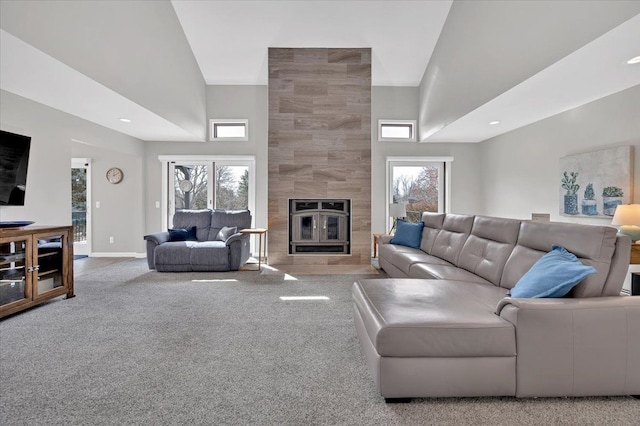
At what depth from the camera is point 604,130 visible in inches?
152

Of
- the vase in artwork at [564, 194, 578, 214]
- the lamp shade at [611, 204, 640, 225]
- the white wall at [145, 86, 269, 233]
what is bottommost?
the lamp shade at [611, 204, 640, 225]

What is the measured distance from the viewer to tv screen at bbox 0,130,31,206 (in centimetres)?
350

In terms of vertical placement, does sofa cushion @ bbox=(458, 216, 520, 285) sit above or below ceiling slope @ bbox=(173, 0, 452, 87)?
below

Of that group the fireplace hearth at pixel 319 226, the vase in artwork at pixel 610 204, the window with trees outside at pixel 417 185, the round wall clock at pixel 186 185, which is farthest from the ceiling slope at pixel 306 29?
the vase in artwork at pixel 610 204

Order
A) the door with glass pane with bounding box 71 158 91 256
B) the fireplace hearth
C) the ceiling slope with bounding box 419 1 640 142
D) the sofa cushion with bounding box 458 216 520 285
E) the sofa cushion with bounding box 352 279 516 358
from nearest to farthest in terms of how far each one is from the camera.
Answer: the sofa cushion with bounding box 352 279 516 358, the ceiling slope with bounding box 419 1 640 142, the sofa cushion with bounding box 458 216 520 285, the fireplace hearth, the door with glass pane with bounding box 71 158 91 256

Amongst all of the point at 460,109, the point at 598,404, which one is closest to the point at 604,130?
the point at 460,109

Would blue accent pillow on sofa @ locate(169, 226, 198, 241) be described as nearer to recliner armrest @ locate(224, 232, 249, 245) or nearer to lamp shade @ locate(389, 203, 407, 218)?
recliner armrest @ locate(224, 232, 249, 245)

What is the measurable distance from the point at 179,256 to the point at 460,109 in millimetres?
4721

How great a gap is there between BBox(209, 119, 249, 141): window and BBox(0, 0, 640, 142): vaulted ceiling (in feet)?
0.84

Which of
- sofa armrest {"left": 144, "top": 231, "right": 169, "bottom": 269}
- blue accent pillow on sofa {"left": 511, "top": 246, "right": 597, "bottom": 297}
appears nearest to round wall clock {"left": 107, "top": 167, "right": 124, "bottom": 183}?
sofa armrest {"left": 144, "top": 231, "right": 169, "bottom": 269}

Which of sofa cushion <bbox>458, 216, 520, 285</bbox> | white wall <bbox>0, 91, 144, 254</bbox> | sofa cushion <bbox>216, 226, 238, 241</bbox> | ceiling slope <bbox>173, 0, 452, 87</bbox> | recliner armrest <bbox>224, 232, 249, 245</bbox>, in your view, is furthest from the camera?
sofa cushion <bbox>216, 226, 238, 241</bbox>

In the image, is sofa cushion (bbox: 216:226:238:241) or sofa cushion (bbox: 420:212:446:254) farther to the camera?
sofa cushion (bbox: 216:226:238:241)

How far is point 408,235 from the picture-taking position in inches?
191

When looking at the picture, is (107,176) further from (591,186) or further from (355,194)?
(591,186)
